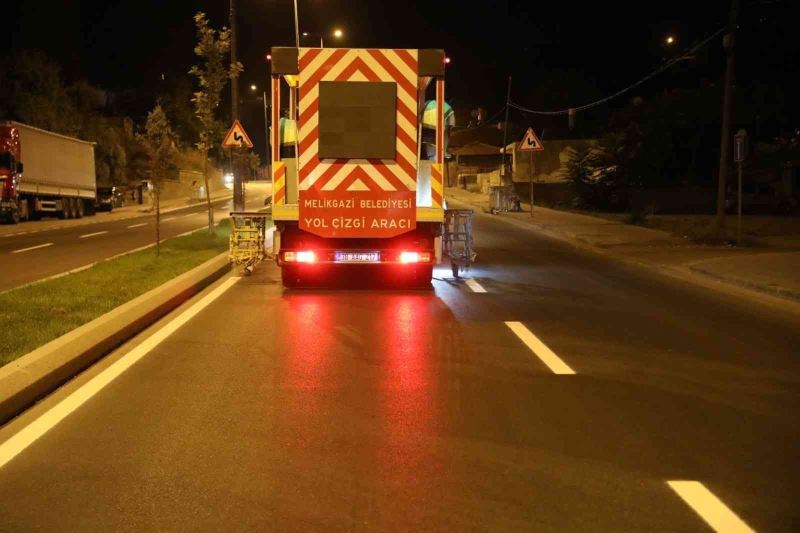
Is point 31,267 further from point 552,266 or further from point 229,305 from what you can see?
point 552,266

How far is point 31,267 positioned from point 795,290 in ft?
46.3

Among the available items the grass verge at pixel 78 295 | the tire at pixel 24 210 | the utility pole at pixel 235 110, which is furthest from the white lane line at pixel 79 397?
the tire at pixel 24 210

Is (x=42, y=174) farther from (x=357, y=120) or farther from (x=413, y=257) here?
(x=413, y=257)

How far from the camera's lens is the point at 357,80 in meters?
13.0

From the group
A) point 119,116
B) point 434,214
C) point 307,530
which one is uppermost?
point 119,116

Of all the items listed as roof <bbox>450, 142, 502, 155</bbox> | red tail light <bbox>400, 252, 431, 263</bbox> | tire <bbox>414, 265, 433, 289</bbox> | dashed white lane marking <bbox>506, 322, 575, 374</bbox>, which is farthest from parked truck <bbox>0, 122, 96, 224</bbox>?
roof <bbox>450, 142, 502, 155</bbox>

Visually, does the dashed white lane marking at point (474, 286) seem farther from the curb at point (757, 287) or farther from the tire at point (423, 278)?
the curb at point (757, 287)

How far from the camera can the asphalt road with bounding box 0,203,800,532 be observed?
4.98 metres

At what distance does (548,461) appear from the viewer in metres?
5.81

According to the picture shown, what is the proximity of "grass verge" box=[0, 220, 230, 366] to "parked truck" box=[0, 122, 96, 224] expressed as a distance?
18.1m

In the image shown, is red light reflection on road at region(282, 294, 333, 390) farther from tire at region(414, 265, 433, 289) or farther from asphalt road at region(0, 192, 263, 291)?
asphalt road at region(0, 192, 263, 291)

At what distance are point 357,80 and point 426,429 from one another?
7548 millimetres

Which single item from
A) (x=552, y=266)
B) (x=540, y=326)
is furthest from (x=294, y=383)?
(x=552, y=266)

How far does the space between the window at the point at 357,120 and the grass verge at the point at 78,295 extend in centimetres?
349
